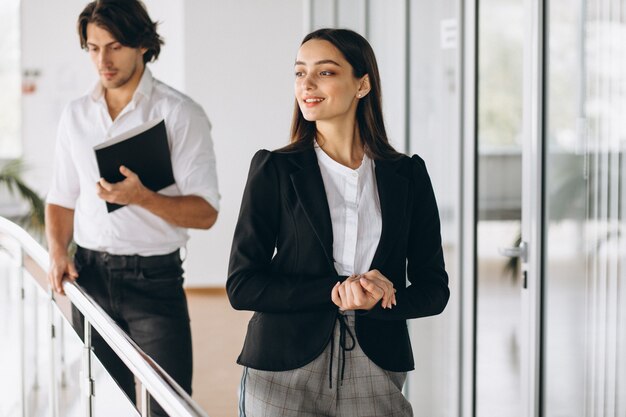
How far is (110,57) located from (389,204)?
1.45 m

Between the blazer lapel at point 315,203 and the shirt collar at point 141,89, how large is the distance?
1.34 meters

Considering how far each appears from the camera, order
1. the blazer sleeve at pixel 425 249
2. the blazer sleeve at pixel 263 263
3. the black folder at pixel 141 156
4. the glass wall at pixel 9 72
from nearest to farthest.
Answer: the blazer sleeve at pixel 263 263 → the blazer sleeve at pixel 425 249 → the black folder at pixel 141 156 → the glass wall at pixel 9 72

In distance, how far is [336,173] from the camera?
1.84 meters

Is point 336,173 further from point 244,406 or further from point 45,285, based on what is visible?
point 45,285

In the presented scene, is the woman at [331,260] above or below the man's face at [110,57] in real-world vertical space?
below

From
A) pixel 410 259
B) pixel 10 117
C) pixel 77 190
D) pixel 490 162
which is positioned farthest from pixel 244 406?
pixel 10 117

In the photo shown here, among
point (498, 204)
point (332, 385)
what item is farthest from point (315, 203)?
point (498, 204)

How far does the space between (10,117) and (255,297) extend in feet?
30.3

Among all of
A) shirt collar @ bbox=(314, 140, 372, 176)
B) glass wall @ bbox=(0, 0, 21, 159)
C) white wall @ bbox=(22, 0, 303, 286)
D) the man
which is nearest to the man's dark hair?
the man

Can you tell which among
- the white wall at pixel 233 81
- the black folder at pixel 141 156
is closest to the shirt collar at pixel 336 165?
the black folder at pixel 141 156

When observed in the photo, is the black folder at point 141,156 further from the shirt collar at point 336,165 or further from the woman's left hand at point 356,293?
the woman's left hand at point 356,293

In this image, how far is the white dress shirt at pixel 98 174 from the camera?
9.57 feet

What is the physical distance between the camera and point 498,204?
3.18 metres

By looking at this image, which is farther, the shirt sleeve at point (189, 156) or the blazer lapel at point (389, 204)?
the shirt sleeve at point (189, 156)
